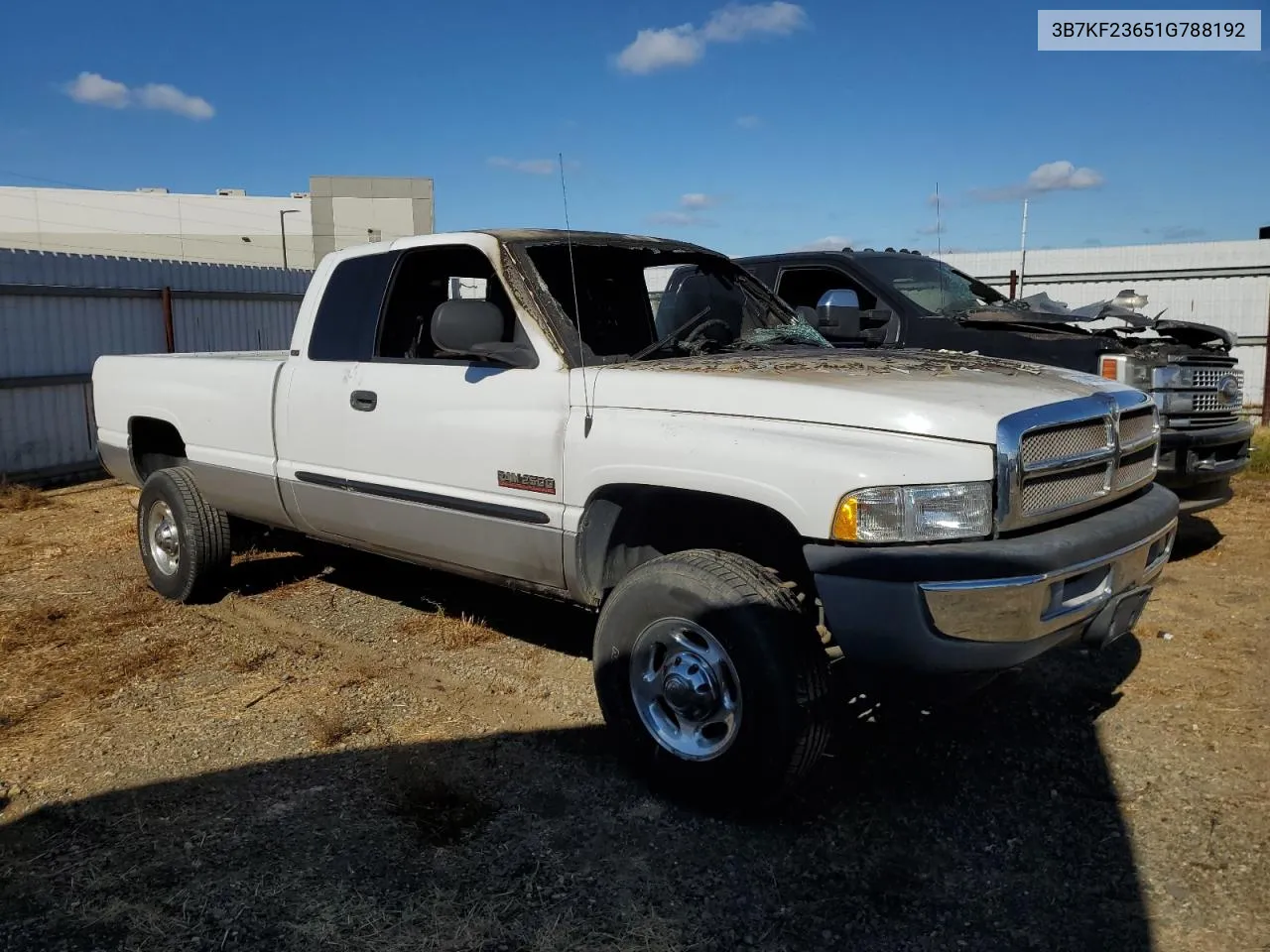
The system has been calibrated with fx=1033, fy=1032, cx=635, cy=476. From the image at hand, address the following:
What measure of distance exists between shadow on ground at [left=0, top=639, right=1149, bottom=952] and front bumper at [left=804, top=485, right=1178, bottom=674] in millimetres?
666

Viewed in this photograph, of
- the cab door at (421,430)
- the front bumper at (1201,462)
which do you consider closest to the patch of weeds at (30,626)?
the cab door at (421,430)

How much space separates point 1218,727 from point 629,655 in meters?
2.42

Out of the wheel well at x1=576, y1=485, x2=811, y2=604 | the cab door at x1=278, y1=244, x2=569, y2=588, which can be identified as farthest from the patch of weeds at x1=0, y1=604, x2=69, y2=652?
the wheel well at x1=576, y1=485, x2=811, y2=604

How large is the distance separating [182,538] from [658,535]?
331cm

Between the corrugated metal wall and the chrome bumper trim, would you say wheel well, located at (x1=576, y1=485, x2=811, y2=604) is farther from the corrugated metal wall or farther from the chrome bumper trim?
the corrugated metal wall

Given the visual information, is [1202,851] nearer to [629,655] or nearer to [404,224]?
[629,655]

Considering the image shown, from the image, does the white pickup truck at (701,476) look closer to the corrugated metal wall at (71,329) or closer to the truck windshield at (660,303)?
the truck windshield at (660,303)

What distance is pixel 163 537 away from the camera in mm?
6164

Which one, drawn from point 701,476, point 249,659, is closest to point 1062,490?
point 701,476

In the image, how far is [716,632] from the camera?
3.28 metres

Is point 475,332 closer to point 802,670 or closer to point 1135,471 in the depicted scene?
point 802,670

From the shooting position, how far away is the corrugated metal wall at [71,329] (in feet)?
33.8

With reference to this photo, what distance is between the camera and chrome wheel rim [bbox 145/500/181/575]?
607 centimetres

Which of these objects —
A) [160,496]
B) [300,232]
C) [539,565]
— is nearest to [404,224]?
[300,232]
